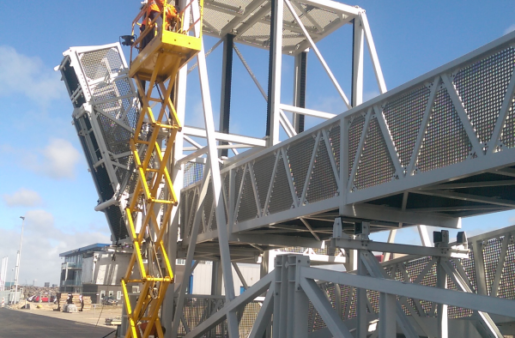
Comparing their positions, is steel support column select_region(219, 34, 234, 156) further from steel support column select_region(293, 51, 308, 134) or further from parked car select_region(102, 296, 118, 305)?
parked car select_region(102, 296, 118, 305)

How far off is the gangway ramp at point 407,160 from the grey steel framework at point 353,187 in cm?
3

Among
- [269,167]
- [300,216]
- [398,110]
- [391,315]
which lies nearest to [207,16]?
[269,167]

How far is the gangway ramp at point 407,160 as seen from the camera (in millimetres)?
9625

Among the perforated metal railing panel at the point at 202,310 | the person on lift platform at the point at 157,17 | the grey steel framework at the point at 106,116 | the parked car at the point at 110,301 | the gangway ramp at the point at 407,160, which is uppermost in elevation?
the person on lift platform at the point at 157,17

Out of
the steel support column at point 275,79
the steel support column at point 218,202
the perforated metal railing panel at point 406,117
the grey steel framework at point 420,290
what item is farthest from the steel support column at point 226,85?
the perforated metal railing panel at point 406,117

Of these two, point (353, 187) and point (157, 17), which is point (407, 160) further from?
point (157, 17)

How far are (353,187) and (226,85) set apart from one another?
13903 mm

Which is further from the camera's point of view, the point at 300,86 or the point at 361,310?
the point at 300,86

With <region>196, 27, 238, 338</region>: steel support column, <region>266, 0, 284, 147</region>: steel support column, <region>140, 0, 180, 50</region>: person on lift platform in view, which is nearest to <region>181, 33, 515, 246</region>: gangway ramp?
<region>196, 27, 238, 338</region>: steel support column

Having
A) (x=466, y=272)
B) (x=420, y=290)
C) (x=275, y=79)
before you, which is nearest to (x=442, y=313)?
(x=466, y=272)

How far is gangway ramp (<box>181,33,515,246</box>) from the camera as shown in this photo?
9625mm

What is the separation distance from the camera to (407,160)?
11297 millimetres

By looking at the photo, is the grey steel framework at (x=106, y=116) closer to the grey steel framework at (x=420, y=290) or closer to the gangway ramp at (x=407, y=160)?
the gangway ramp at (x=407, y=160)

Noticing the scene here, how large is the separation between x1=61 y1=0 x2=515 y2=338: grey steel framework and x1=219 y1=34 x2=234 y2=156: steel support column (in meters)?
0.09
